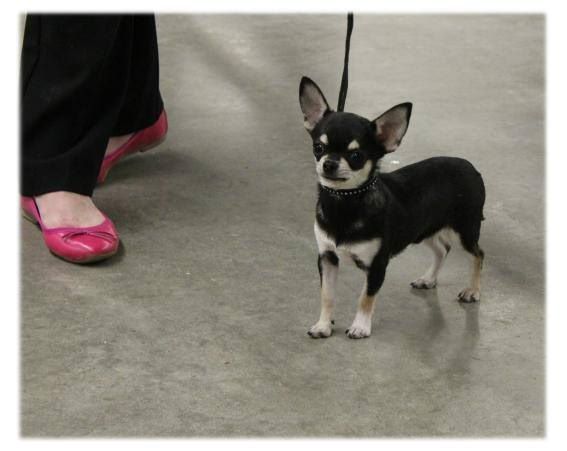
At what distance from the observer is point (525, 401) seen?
9.52ft

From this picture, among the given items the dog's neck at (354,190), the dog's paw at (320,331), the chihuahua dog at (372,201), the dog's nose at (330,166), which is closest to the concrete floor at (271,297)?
the dog's paw at (320,331)

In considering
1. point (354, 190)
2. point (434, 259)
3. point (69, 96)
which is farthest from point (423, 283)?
point (69, 96)

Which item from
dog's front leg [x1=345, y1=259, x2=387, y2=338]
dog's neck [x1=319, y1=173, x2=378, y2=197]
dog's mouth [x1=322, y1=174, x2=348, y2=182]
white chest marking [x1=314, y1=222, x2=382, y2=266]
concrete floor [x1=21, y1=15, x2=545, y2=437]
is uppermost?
dog's mouth [x1=322, y1=174, x2=348, y2=182]

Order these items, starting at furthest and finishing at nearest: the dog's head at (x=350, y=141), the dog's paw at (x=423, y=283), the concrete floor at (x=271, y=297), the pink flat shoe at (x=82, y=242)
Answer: the pink flat shoe at (x=82, y=242), the dog's paw at (x=423, y=283), the dog's head at (x=350, y=141), the concrete floor at (x=271, y=297)

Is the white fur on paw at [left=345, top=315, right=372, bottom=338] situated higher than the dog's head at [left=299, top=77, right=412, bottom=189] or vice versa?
the dog's head at [left=299, top=77, right=412, bottom=189]

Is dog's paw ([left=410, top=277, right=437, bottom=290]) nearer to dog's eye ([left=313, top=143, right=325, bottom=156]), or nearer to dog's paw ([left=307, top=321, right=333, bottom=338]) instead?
dog's paw ([left=307, top=321, right=333, bottom=338])

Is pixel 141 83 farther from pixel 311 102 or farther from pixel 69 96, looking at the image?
pixel 311 102

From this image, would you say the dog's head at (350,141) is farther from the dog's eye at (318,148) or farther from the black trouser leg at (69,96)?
the black trouser leg at (69,96)

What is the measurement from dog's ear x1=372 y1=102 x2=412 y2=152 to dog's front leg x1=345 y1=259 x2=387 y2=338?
365 millimetres

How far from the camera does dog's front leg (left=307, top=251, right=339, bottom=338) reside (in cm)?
320

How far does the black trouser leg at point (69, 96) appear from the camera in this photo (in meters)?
3.74

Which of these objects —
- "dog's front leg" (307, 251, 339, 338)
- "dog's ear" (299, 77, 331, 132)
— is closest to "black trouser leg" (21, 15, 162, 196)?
"dog's ear" (299, 77, 331, 132)

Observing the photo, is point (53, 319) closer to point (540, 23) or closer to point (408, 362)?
point (408, 362)

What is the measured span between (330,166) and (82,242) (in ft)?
3.77
